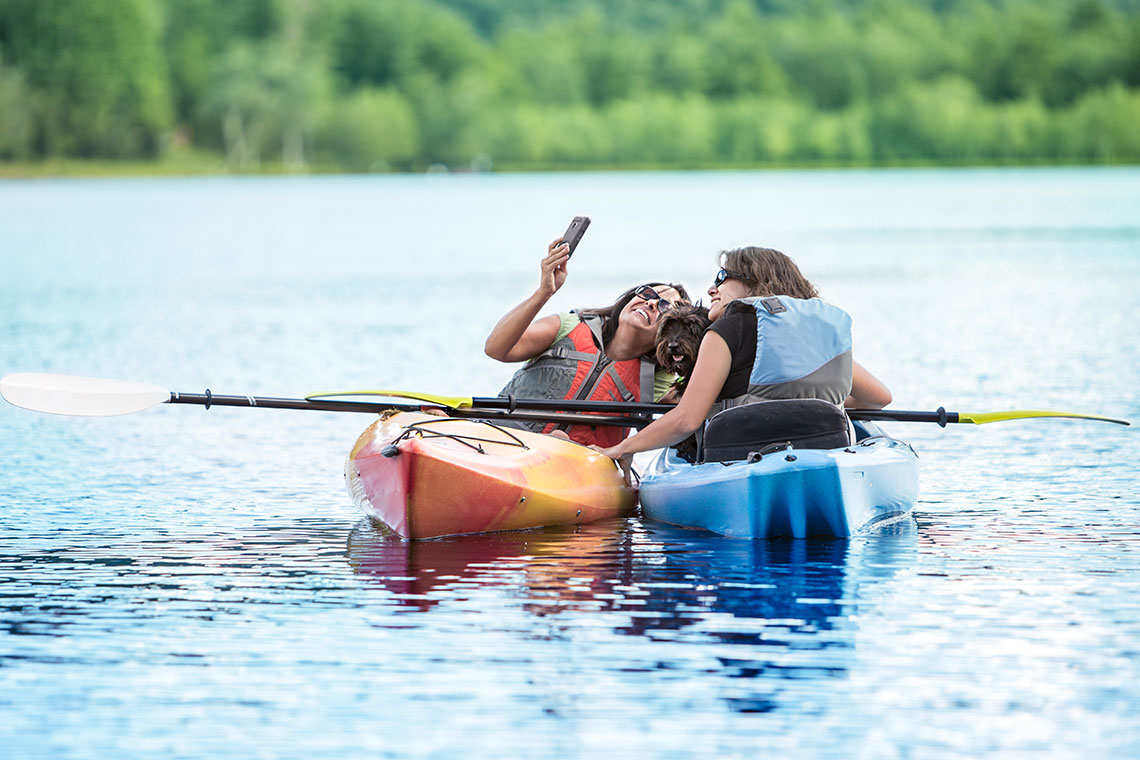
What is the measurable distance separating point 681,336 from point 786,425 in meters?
0.83

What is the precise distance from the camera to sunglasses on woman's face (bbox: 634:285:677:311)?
26.2 feet

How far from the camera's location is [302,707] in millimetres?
5074

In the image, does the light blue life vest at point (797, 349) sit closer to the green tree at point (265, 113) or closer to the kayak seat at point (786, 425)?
the kayak seat at point (786, 425)

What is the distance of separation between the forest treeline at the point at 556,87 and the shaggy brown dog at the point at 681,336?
307ft

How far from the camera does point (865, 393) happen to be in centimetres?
805

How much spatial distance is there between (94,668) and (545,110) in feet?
390

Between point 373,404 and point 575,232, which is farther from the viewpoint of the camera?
point 373,404

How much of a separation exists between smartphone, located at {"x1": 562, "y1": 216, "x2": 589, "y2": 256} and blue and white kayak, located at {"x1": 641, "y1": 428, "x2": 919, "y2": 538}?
113cm

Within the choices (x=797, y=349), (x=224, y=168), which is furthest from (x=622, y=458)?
(x=224, y=168)

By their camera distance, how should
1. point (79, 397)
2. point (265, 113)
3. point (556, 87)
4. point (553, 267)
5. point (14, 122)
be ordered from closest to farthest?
point (553, 267) < point (79, 397) < point (14, 122) < point (265, 113) < point (556, 87)

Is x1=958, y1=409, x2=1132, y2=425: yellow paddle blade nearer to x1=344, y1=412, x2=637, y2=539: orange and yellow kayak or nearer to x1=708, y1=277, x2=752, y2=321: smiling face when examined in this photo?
x1=708, y1=277, x2=752, y2=321: smiling face

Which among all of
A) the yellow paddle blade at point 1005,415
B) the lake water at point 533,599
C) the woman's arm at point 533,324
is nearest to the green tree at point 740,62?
the lake water at point 533,599

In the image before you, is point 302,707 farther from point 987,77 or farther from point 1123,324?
point 987,77

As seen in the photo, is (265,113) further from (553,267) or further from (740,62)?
(553,267)
